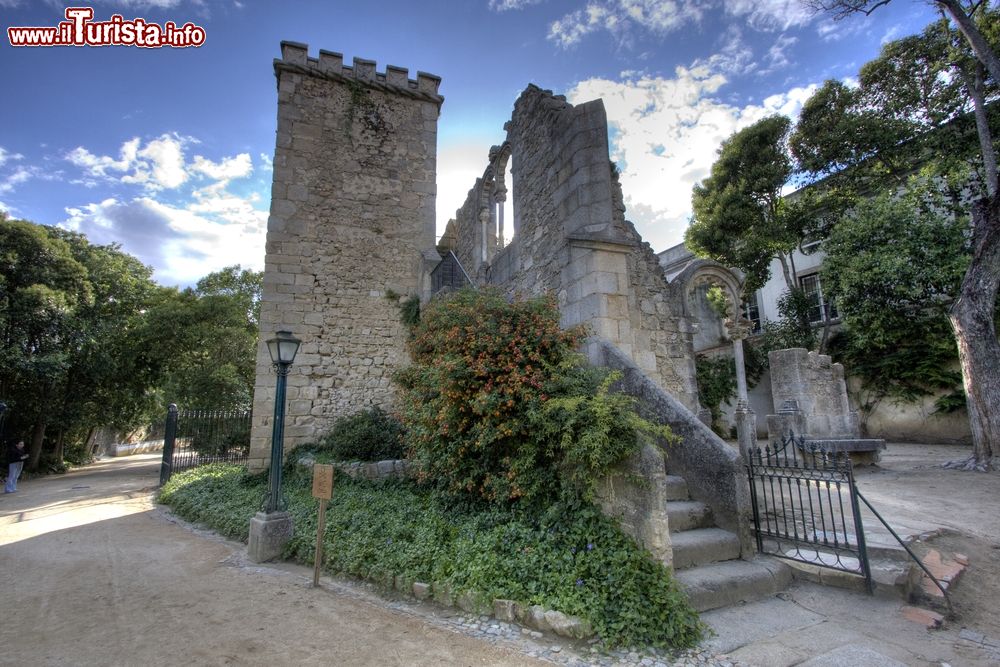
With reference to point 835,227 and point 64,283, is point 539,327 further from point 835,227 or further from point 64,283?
point 64,283

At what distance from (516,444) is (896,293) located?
15.0 m

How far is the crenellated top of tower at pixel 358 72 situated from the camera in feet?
34.2

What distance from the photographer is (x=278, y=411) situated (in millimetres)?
5871

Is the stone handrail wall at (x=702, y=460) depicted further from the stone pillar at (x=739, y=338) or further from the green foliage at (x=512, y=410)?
the stone pillar at (x=739, y=338)

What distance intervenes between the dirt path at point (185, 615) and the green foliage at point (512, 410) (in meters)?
1.34

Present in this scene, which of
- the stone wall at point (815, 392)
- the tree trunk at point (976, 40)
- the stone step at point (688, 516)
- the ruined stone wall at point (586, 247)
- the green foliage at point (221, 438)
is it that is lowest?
the stone step at point (688, 516)

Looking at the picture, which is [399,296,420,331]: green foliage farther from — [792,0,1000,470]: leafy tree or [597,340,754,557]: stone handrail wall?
[792,0,1000,470]: leafy tree

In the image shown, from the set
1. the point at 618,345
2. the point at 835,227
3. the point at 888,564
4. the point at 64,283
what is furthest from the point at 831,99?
the point at 64,283

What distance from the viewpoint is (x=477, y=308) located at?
5332 mm

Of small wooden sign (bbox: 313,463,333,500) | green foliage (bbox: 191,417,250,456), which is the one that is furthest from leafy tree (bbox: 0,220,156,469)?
small wooden sign (bbox: 313,463,333,500)

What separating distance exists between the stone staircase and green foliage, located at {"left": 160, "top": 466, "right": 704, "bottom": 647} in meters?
0.38

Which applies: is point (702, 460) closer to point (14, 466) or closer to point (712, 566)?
point (712, 566)

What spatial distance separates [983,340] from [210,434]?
17.2 metres

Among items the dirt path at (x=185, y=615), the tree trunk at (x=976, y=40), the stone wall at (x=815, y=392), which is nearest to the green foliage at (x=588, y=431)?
the dirt path at (x=185, y=615)
